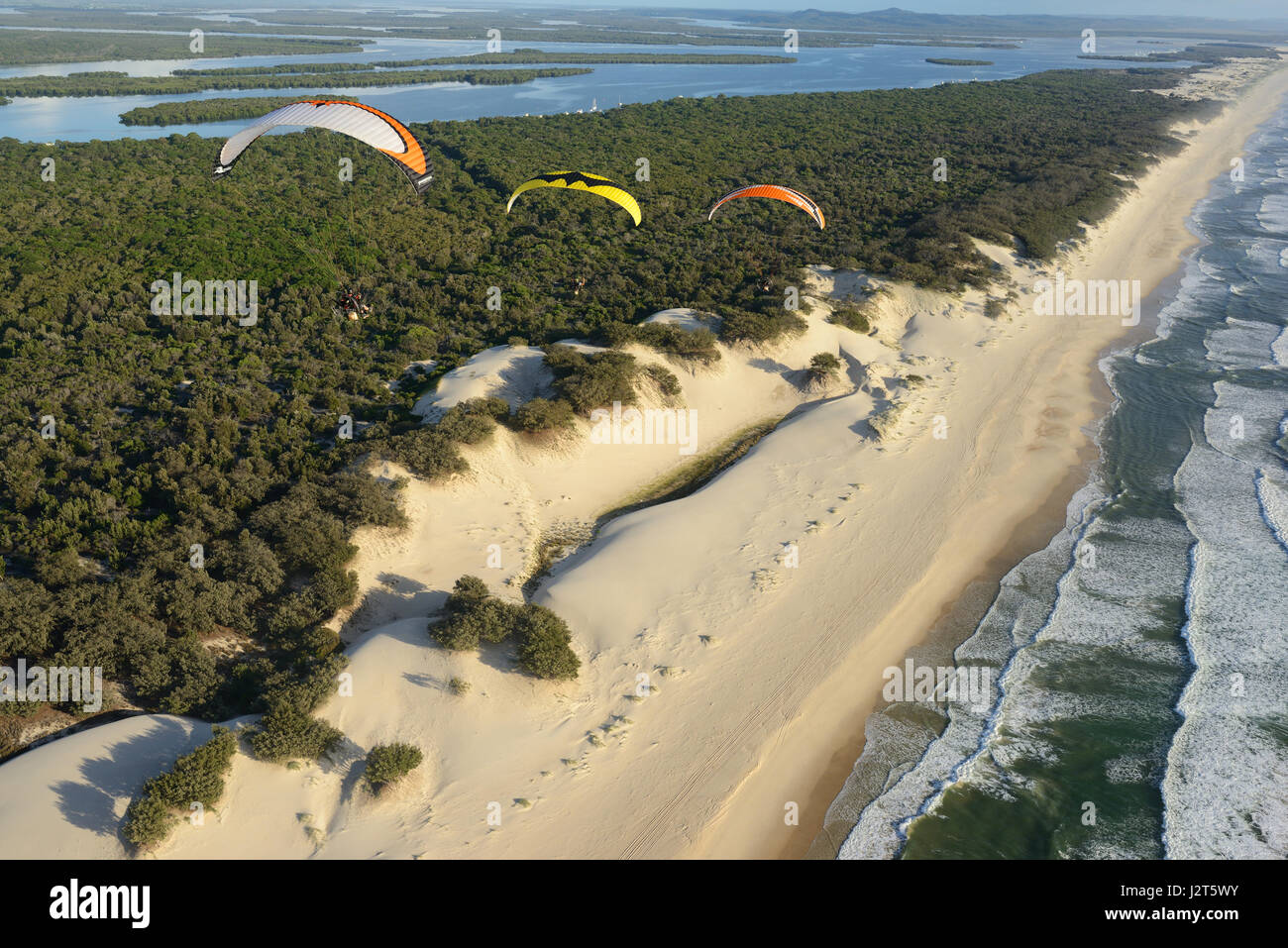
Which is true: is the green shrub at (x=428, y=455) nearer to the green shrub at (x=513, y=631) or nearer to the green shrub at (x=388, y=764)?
the green shrub at (x=513, y=631)

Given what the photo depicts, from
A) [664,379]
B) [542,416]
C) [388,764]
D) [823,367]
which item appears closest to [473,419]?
[542,416]

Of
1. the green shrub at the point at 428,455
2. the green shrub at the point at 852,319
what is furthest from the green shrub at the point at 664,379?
the green shrub at the point at 852,319

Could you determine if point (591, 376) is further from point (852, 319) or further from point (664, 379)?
point (852, 319)

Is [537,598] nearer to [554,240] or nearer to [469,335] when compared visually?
[469,335]

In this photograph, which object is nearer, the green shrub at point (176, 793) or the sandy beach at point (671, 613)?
the green shrub at point (176, 793)

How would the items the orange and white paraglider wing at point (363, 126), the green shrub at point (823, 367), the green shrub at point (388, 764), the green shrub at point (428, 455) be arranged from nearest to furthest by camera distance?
the green shrub at point (388, 764), the green shrub at point (428, 455), the orange and white paraglider wing at point (363, 126), the green shrub at point (823, 367)

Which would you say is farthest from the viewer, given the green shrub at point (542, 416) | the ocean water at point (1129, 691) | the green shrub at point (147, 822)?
the green shrub at point (542, 416)
